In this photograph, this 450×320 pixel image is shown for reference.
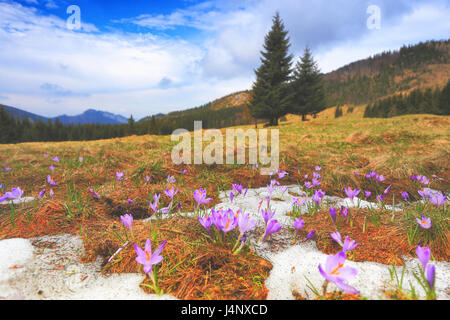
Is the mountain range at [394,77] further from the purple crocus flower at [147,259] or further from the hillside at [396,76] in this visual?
the purple crocus flower at [147,259]

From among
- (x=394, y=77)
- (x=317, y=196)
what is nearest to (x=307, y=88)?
(x=317, y=196)

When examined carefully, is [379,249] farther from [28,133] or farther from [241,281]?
[28,133]

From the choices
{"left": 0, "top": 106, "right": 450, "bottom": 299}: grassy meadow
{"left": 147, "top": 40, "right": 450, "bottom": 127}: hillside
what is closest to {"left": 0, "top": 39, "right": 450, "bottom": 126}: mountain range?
{"left": 147, "top": 40, "right": 450, "bottom": 127}: hillside

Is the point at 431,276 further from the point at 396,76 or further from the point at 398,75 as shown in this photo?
the point at 398,75

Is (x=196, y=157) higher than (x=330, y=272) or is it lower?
higher

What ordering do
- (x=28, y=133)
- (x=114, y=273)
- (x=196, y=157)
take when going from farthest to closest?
(x=28, y=133), (x=196, y=157), (x=114, y=273)

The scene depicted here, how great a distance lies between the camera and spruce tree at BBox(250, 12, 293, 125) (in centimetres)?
2281

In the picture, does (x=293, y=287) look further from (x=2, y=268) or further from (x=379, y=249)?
(x=2, y=268)

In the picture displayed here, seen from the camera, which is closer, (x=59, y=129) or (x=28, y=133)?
(x=28, y=133)

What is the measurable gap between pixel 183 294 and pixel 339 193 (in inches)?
91.6

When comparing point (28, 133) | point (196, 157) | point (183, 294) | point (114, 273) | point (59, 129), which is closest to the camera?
point (183, 294)

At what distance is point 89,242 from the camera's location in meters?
1.37
